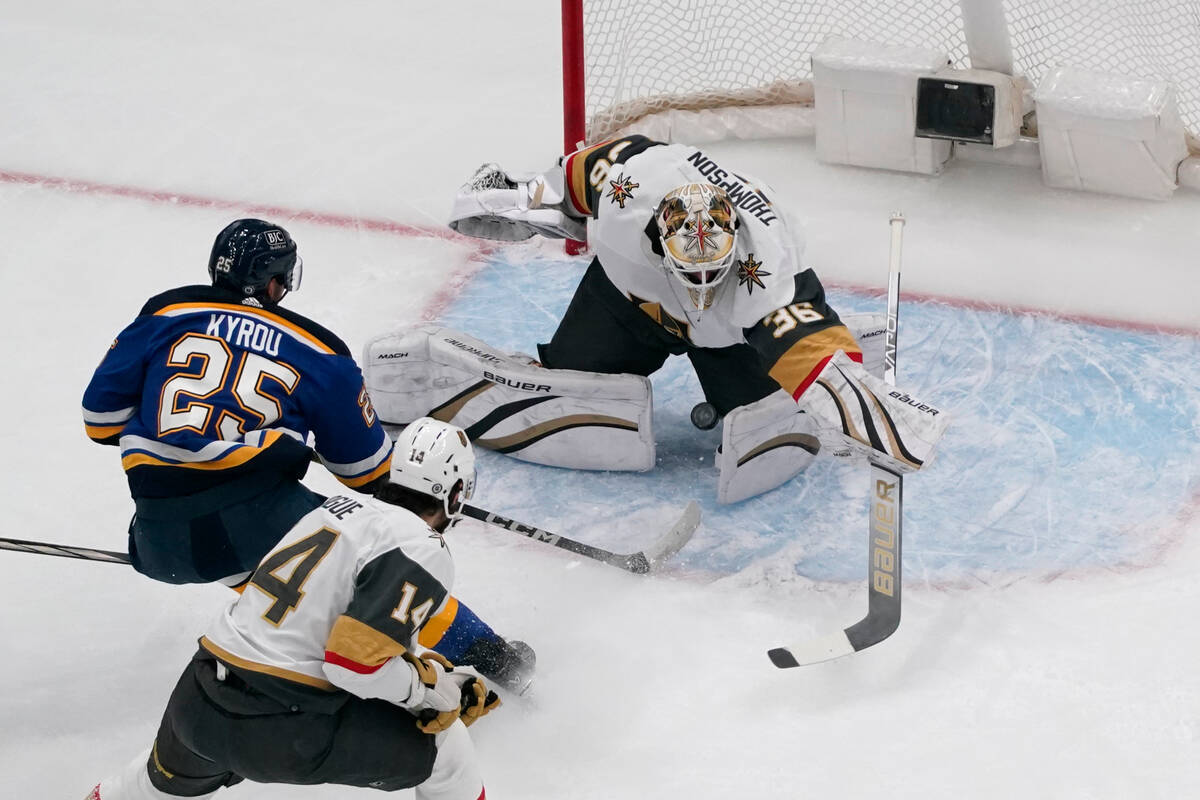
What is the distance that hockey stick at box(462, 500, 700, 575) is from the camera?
355 cm

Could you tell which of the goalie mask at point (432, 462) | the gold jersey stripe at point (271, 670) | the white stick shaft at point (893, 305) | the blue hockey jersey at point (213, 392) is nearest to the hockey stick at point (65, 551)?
the blue hockey jersey at point (213, 392)

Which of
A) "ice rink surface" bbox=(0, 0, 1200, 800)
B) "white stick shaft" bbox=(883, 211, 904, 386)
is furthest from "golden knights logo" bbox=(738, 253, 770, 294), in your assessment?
"ice rink surface" bbox=(0, 0, 1200, 800)

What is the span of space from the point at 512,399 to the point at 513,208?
0.52 meters

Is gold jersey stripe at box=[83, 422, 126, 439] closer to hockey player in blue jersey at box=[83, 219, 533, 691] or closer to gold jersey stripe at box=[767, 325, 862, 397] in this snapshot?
hockey player in blue jersey at box=[83, 219, 533, 691]

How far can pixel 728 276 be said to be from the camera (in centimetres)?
357

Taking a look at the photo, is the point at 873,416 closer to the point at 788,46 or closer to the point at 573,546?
the point at 573,546

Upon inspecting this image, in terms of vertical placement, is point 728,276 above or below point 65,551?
above

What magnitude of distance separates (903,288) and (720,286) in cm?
147

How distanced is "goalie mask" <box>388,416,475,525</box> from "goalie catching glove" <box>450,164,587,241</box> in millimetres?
1532

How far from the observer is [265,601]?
2562mm

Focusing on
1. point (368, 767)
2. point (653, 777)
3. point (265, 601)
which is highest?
point (265, 601)

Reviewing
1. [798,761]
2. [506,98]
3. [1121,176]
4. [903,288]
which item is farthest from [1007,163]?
[798,761]

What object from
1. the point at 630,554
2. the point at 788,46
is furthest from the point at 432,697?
the point at 788,46

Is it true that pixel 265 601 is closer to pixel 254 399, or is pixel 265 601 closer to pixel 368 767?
pixel 368 767
